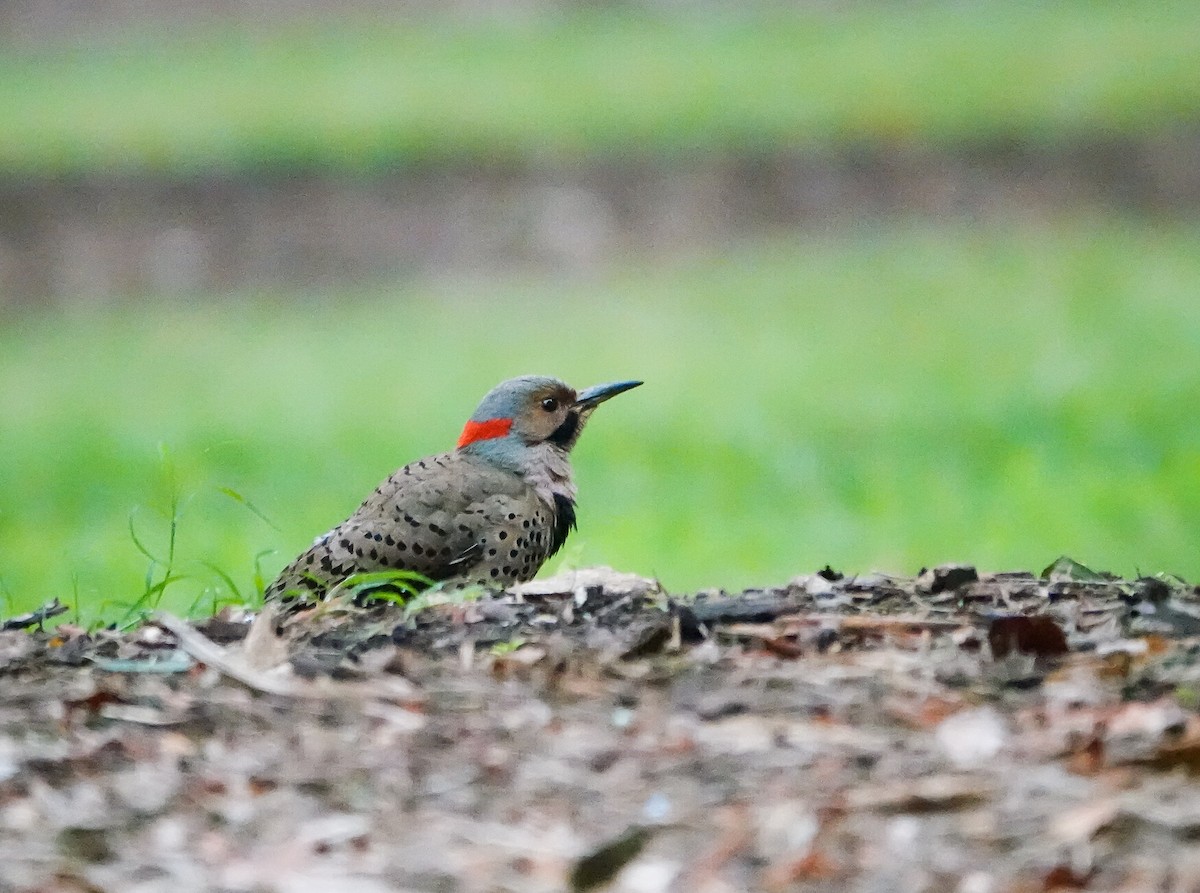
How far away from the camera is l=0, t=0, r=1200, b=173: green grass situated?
1639 centimetres

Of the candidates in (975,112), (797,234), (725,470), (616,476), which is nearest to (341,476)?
(616,476)

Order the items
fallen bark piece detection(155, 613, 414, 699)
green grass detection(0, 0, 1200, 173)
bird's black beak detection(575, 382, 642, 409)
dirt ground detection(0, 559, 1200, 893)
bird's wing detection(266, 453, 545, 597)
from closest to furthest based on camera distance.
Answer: dirt ground detection(0, 559, 1200, 893) → fallen bark piece detection(155, 613, 414, 699) → bird's wing detection(266, 453, 545, 597) → bird's black beak detection(575, 382, 642, 409) → green grass detection(0, 0, 1200, 173)

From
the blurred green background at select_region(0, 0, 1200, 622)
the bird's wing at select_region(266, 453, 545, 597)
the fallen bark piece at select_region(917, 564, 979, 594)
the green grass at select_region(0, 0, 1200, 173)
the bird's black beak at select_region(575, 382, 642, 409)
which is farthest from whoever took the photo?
the green grass at select_region(0, 0, 1200, 173)

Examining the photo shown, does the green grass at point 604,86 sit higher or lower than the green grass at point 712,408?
higher

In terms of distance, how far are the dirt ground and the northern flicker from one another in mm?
525

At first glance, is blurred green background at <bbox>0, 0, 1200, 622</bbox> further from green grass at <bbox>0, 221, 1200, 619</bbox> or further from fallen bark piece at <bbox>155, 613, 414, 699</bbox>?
fallen bark piece at <bbox>155, 613, 414, 699</bbox>

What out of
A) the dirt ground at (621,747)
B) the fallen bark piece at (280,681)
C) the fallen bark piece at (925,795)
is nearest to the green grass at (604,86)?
the dirt ground at (621,747)

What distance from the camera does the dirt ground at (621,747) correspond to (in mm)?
2793

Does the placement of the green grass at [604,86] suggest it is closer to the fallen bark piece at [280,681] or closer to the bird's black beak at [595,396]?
the bird's black beak at [595,396]

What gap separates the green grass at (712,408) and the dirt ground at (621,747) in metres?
0.91

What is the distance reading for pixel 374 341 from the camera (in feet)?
46.5

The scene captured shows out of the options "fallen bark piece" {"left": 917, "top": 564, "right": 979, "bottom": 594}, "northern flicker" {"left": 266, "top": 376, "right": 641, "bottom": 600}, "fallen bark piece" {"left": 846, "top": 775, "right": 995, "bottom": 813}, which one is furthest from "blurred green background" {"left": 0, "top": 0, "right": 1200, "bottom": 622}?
"fallen bark piece" {"left": 846, "top": 775, "right": 995, "bottom": 813}

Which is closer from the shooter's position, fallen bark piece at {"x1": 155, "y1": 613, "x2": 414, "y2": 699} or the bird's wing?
fallen bark piece at {"x1": 155, "y1": 613, "x2": 414, "y2": 699}

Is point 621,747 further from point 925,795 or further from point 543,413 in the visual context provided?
point 543,413
